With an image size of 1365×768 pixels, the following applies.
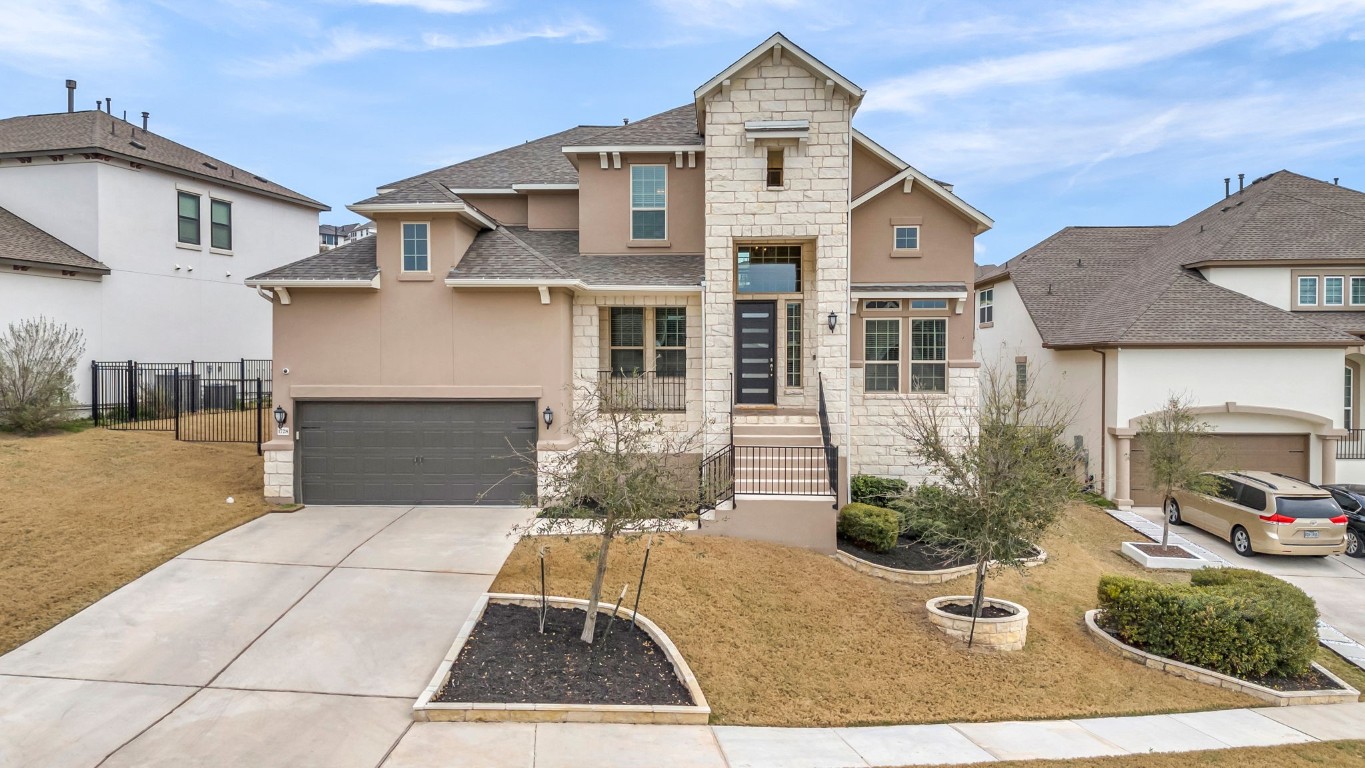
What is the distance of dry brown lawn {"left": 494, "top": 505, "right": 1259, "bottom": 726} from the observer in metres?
7.96

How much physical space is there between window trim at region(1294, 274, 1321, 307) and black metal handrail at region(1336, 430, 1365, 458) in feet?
12.7

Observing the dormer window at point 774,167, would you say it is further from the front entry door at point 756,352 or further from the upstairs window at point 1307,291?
the upstairs window at point 1307,291

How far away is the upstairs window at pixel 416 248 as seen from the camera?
1425 centimetres

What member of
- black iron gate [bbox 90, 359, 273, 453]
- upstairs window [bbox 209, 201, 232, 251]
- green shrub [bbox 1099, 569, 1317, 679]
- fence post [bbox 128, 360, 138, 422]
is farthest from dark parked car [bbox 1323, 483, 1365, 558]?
upstairs window [bbox 209, 201, 232, 251]

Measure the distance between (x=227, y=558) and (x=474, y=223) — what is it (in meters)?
7.82

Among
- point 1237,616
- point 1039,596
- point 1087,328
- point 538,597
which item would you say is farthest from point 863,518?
point 1087,328

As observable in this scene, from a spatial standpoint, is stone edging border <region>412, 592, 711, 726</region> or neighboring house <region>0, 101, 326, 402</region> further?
neighboring house <region>0, 101, 326, 402</region>

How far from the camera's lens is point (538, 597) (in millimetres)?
9641

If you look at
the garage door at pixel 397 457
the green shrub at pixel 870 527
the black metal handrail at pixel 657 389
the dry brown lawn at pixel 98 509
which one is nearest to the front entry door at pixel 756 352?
the black metal handrail at pixel 657 389

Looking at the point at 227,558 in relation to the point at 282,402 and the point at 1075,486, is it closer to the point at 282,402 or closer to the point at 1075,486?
the point at 282,402

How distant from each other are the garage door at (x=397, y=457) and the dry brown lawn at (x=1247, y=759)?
10076mm

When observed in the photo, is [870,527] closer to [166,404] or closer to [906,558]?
[906,558]

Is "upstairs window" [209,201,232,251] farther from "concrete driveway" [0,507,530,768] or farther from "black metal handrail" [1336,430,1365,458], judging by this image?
"black metal handrail" [1336,430,1365,458]

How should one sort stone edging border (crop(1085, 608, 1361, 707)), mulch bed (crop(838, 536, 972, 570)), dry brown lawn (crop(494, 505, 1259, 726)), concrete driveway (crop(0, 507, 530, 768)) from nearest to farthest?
concrete driveway (crop(0, 507, 530, 768)) < dry brown lawn (crop(494, 505, 1259, 726)) < stone edging border (crop(1085, 608, 1361, 707)) < mulch bed (crop(838, 536, 972, 570))
